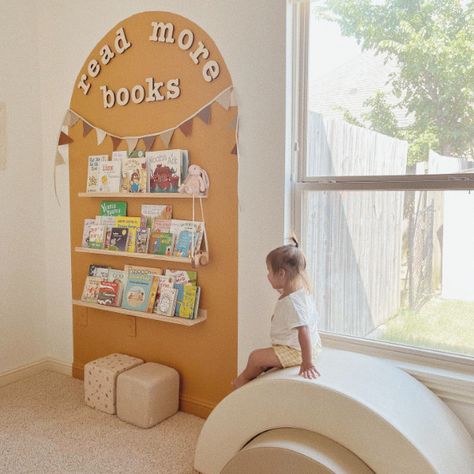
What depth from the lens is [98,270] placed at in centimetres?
295

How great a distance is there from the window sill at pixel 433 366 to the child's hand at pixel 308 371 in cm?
43

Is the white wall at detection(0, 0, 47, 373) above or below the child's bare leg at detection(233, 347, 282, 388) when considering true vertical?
above

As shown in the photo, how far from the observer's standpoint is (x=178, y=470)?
2.12 meters

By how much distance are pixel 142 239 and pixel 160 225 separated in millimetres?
140

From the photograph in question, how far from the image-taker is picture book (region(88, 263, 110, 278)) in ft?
9.59

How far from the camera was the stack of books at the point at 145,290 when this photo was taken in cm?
257

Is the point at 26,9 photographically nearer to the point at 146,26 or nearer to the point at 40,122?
the point at 40,122

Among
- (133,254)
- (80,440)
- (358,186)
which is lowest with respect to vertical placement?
(80,440)

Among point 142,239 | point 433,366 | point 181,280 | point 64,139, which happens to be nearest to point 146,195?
point 142,239

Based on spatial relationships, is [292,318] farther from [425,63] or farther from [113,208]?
[113,208]

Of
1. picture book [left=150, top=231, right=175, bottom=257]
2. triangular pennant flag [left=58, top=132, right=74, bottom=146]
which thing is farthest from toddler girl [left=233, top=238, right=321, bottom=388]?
triangular pennant flag [left=58, top=132, right=74, bottom=146]

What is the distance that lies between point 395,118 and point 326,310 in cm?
93

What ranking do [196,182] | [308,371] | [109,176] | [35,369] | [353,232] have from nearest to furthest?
[308,371] → [353,232] → [196,182] → [109,176] → [35,369]

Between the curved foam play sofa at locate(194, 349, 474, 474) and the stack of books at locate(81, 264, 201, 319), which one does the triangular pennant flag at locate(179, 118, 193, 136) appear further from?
the curved foam play sofa at locate(194, 349, 474, 474)
